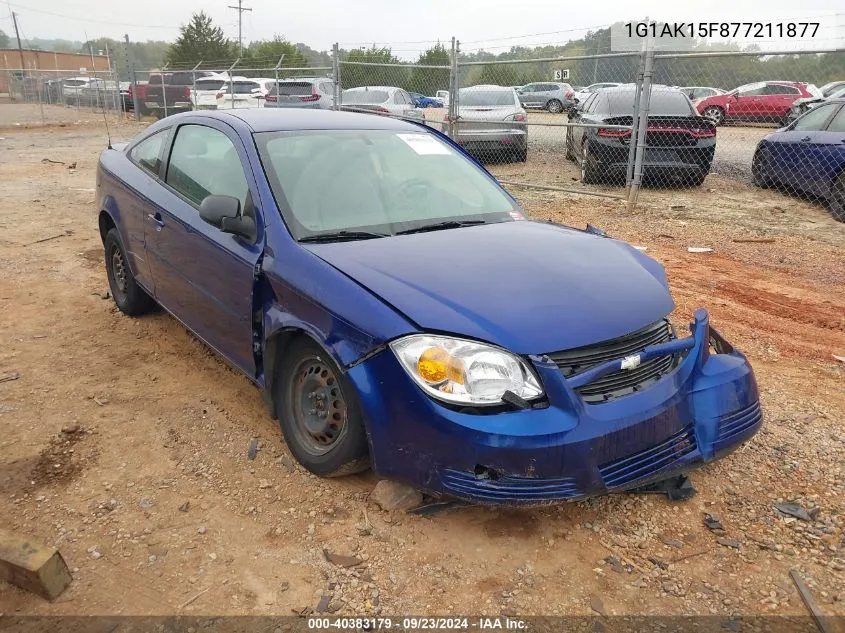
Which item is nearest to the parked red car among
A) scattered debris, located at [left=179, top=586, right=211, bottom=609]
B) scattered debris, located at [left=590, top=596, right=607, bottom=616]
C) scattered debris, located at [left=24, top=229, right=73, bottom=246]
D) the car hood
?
scattered debris, located at [left=24, top=229, right=73, bottom=246]

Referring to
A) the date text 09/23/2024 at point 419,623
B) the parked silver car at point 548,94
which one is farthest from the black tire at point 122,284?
the parked silver car at point 548,94

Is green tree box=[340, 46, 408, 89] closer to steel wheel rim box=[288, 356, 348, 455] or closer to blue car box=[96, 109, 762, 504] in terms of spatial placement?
blue car box=[96, 109, 762, 504]

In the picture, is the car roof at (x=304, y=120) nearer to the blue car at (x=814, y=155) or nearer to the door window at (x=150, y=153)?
the door window at (x=150, y=153)

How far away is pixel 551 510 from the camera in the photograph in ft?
9.38

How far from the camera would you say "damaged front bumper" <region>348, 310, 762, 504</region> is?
2.37 meters

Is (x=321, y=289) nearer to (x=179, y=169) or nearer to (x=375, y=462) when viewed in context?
(x=375, y=462)

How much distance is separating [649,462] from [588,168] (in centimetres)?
899

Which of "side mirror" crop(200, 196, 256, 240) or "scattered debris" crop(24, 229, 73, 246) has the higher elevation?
"side mirror" crop(200, 196, 256, 240)

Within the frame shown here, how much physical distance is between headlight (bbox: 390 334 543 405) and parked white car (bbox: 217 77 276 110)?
18449mm

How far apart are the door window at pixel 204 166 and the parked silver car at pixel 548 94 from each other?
2679 cm

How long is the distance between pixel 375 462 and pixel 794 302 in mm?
4518

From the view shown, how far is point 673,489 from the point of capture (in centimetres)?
293

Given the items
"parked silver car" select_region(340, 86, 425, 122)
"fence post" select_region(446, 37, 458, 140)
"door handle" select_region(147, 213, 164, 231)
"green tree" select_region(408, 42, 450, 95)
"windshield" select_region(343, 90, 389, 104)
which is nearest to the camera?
"door handle" select_region(147, 213, 164, 231)

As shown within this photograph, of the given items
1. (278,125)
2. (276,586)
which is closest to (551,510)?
(276,586)
